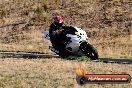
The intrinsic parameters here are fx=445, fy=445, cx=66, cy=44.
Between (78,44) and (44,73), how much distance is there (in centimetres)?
553

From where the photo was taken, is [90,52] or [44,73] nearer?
[44,73]

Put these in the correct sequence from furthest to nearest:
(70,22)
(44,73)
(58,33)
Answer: (70,22)
(58,33)
(44,73)

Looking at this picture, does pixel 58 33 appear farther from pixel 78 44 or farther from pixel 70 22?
pixel 70 22

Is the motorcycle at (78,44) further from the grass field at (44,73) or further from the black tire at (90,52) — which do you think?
the grass field at (44,73)

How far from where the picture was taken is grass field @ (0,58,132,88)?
12320mm

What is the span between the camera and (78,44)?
19562 mm

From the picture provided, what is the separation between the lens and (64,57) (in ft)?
65.9

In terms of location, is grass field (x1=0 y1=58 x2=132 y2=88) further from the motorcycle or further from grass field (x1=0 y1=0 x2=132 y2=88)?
grass field (x1=0 y1=0 x2=132 y2=88)

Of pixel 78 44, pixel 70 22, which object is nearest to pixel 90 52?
pixel 78 44

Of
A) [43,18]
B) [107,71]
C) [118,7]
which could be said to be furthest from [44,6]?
[107,71]

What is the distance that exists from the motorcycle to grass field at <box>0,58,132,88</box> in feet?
6.91

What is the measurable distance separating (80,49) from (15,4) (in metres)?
23.4

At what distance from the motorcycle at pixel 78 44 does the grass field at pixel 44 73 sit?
2.11 metres

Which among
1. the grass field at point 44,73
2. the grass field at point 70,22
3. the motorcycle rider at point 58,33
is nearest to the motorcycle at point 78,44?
the motorcycle rider at point 58,33
